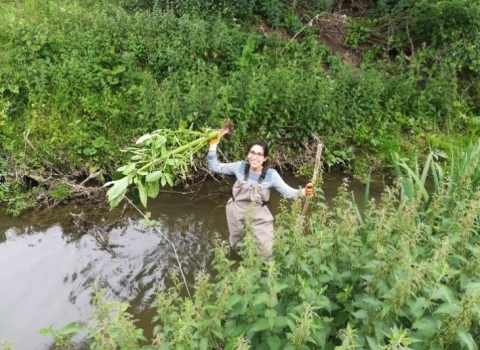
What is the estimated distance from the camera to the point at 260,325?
2.57 metres

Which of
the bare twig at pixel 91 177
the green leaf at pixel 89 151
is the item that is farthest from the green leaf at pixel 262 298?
the green leaf at pixel 89 151

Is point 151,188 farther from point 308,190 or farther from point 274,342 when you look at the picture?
point 274,342

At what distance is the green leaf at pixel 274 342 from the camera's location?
258 cm

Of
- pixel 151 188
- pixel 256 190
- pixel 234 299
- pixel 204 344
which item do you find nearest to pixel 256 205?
pixel 256 190

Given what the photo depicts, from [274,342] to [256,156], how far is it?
7.28 ft

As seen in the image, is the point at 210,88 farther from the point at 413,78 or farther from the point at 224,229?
the point at 413,78

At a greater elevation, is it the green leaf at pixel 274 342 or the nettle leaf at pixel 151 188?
the green leaf at pixel 274 342

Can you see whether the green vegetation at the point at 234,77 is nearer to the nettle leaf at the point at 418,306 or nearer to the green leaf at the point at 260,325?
the green leaf at the point at 260,325

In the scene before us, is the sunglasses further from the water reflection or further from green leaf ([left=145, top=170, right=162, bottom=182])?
the water reflection

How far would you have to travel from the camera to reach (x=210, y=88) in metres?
6.58

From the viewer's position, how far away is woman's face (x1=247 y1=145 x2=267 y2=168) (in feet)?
14.8

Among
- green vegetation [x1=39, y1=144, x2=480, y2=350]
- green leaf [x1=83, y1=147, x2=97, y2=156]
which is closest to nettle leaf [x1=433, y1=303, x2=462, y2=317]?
green vegetation [x1=39, y1=144, x2=480, y2=350]

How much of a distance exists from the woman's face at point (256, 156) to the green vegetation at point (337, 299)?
1308 millimetres

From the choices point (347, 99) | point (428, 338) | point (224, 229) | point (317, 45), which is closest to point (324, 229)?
point (428, 338)
